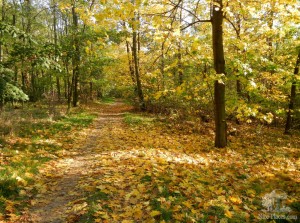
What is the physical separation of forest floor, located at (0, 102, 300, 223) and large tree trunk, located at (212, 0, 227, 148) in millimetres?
571

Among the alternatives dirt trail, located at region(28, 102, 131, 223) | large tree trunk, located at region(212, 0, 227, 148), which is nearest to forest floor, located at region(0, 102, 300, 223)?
dirt trail, located at region(28, 102, 131, 223)

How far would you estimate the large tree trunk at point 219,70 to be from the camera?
748 centimetres

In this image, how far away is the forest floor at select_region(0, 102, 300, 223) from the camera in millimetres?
4023

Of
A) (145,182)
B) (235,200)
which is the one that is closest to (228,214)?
(235,200)

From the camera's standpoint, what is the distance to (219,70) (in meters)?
7.77

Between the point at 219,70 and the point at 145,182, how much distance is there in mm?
4450

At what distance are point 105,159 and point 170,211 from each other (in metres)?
3.41

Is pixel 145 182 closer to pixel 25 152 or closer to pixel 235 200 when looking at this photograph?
pixel 235 200

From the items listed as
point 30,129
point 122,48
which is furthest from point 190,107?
point 122,48

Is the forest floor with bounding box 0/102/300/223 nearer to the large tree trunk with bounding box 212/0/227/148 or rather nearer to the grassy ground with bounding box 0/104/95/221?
the grassy ground with bounding box 0/104/95/221

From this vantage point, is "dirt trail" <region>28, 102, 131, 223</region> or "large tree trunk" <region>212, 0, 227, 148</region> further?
"large tree trunk" <region>212, 0, 227, 148</region>

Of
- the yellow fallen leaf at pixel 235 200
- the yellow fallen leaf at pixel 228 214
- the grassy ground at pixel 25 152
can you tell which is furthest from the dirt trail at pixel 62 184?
the yellow fallen leaf at pixel 235 200

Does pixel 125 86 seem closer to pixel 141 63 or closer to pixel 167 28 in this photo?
pixel 141 63

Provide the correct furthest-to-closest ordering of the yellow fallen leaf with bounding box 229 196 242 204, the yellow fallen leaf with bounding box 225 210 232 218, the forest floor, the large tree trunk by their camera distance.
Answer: the large tree trunk, the yellow fallen leaf with bounding box 229 196 242 204, the forest floor, the yellow fallen leaf with bounding box 225 210 232 218
